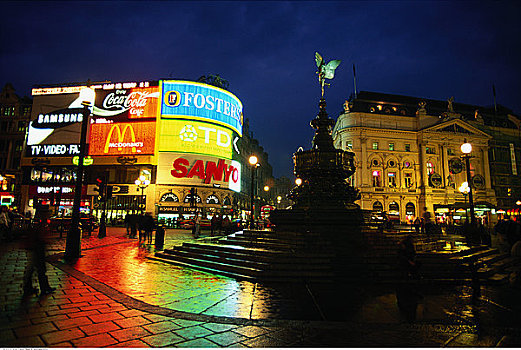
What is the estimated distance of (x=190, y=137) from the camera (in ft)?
156

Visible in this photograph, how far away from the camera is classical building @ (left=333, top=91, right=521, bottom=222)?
5472 cm

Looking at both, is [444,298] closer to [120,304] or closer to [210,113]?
[120,304]

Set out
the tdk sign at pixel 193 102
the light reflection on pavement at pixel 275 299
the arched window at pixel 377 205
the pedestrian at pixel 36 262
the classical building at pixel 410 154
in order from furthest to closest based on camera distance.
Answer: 1. the classical building at pixel 410 154
2. the arched window at pixel 377 205
3. the tdk sign at pixel 193 102
4. the pedestrian at pixel 36 262
5. the light reflection on pavement at pixel 275 299

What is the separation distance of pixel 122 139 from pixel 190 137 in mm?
11230

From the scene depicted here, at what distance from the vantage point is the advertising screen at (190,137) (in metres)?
47.0

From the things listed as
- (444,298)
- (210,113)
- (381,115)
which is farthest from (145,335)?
(381,115)

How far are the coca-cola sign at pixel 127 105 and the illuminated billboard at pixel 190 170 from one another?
7846 millimetres

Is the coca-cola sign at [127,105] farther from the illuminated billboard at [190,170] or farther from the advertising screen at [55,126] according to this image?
the illuminated billboard at [190,170]

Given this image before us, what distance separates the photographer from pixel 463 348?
3881 mm

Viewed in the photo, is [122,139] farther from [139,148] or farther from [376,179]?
[376,179]

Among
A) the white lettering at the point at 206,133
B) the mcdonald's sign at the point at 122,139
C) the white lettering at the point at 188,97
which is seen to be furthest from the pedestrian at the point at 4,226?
the white lettering at the point at 188,97

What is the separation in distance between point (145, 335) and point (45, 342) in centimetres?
126

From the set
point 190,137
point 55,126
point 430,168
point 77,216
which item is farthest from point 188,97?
point 430,168

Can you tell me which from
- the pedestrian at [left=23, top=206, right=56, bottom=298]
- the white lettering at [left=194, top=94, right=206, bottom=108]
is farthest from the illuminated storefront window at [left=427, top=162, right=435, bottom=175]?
the pedestrian at [left=23, top=206, right=56, bottom=298]
